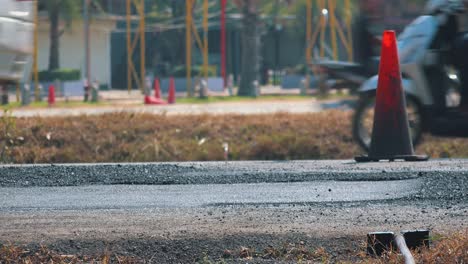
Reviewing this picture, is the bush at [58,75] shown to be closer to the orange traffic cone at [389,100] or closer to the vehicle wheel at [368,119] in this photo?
the vehicle wheel at [368,119]

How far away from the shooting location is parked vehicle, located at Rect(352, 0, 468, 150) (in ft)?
39.5

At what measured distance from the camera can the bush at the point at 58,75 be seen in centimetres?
4156

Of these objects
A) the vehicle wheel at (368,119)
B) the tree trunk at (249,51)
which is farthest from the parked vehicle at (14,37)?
the tree trunk at (249,51)

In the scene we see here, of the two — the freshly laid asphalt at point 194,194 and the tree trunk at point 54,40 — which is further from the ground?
the tree trunk at point 54,40

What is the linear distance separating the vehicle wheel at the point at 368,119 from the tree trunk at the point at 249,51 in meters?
21.3

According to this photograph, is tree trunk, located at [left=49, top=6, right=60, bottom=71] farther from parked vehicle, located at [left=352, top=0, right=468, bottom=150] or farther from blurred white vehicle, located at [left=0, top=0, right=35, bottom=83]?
blurred white vehicle, located at [left=0, top=0, right=35, bottom=83]

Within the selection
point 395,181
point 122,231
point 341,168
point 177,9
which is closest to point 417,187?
point 395,181

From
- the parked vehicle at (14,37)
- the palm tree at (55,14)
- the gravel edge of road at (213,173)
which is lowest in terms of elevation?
the gravel edge of road at (213,173)

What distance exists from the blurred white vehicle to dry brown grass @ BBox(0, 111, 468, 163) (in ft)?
16.8

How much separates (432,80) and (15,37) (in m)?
5.97

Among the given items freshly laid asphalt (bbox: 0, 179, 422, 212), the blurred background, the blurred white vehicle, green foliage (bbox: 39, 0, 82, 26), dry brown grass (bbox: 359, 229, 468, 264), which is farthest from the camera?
green foliage (bbox: 39, 0, 82, 26)

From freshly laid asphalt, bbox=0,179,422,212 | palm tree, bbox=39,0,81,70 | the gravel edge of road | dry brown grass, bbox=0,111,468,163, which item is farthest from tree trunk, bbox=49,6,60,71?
freshly laid asphalt, bbox=0,179,422,212

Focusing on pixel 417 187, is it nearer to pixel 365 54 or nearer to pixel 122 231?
pixel 122 231

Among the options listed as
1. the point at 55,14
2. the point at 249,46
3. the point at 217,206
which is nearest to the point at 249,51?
the point at 249,46
